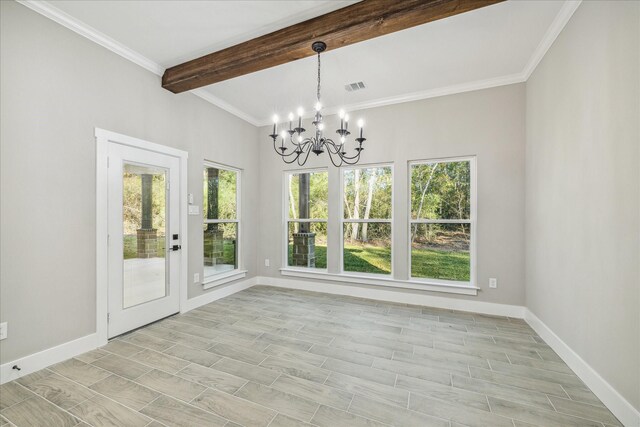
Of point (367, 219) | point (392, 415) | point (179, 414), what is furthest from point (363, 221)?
point (179, 414)

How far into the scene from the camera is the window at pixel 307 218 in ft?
15.4

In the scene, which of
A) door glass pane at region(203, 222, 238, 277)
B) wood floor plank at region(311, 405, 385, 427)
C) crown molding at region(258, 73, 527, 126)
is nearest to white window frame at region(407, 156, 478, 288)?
crown molding at region(258, 73, 527, 126)

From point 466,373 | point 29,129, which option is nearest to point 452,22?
point 466,373

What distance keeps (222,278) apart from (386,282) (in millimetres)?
2513

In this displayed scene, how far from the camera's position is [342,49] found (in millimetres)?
2842

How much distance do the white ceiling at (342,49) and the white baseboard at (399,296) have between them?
284 centimetres

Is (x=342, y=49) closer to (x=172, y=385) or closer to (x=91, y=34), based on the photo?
(x=91, y=34)

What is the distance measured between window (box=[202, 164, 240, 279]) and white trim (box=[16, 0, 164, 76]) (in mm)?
1454

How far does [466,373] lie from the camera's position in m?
2.21

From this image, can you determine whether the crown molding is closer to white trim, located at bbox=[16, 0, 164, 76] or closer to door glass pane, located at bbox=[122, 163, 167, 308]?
Answer: white trim, located at bbox=[16, 0, 164, 76]

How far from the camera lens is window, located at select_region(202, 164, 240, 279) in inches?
164

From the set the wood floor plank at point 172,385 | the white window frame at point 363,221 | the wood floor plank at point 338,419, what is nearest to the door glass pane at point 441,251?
the white window frame at point 363,221

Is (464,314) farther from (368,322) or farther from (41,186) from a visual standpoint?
(41,186)

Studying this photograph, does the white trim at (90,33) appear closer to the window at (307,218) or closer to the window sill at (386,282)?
the window at (307,218)
